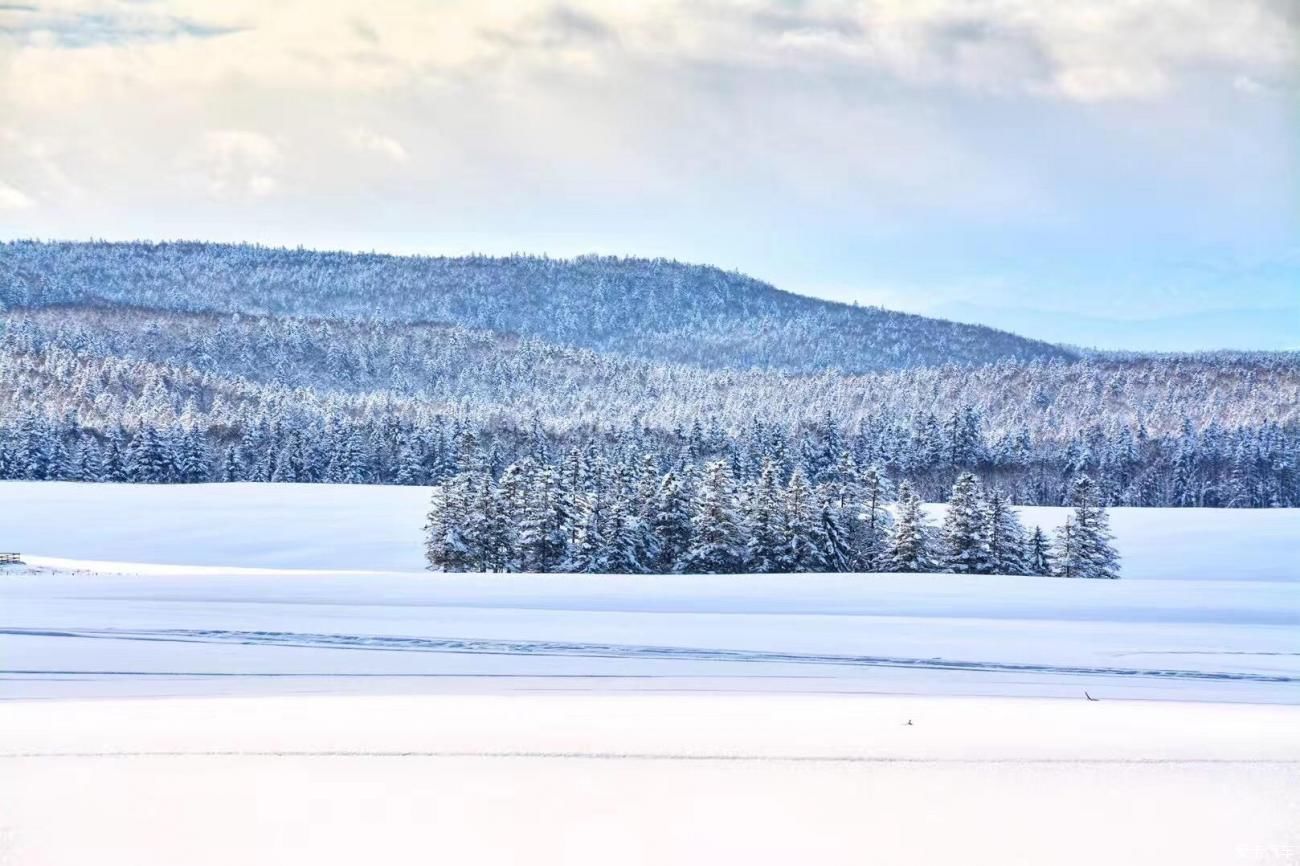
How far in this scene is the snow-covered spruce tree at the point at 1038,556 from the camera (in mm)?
32656

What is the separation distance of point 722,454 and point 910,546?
157 feet

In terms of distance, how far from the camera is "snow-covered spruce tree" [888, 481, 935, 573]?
32.5 metres

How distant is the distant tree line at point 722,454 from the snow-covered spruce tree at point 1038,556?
3123cm

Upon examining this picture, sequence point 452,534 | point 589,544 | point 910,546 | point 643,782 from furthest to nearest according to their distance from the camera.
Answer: point 452,534 < point 589,544 < point 910,546 < point 643,782

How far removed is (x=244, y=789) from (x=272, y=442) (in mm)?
76657

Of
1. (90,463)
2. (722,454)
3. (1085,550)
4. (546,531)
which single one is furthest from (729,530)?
(90,463)

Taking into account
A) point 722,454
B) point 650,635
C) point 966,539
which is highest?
point 722,454

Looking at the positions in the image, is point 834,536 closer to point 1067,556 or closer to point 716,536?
point 716,536

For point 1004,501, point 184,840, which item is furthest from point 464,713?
point 1004,501

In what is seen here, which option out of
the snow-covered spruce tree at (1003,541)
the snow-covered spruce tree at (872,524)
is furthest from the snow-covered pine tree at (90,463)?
the snow-covered spruce tree at (1003,541)

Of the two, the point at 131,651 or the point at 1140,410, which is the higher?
the point at 1140,410

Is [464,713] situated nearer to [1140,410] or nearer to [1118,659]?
[1118,659]

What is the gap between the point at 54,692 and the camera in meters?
10.0

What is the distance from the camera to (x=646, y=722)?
29.3 feet
